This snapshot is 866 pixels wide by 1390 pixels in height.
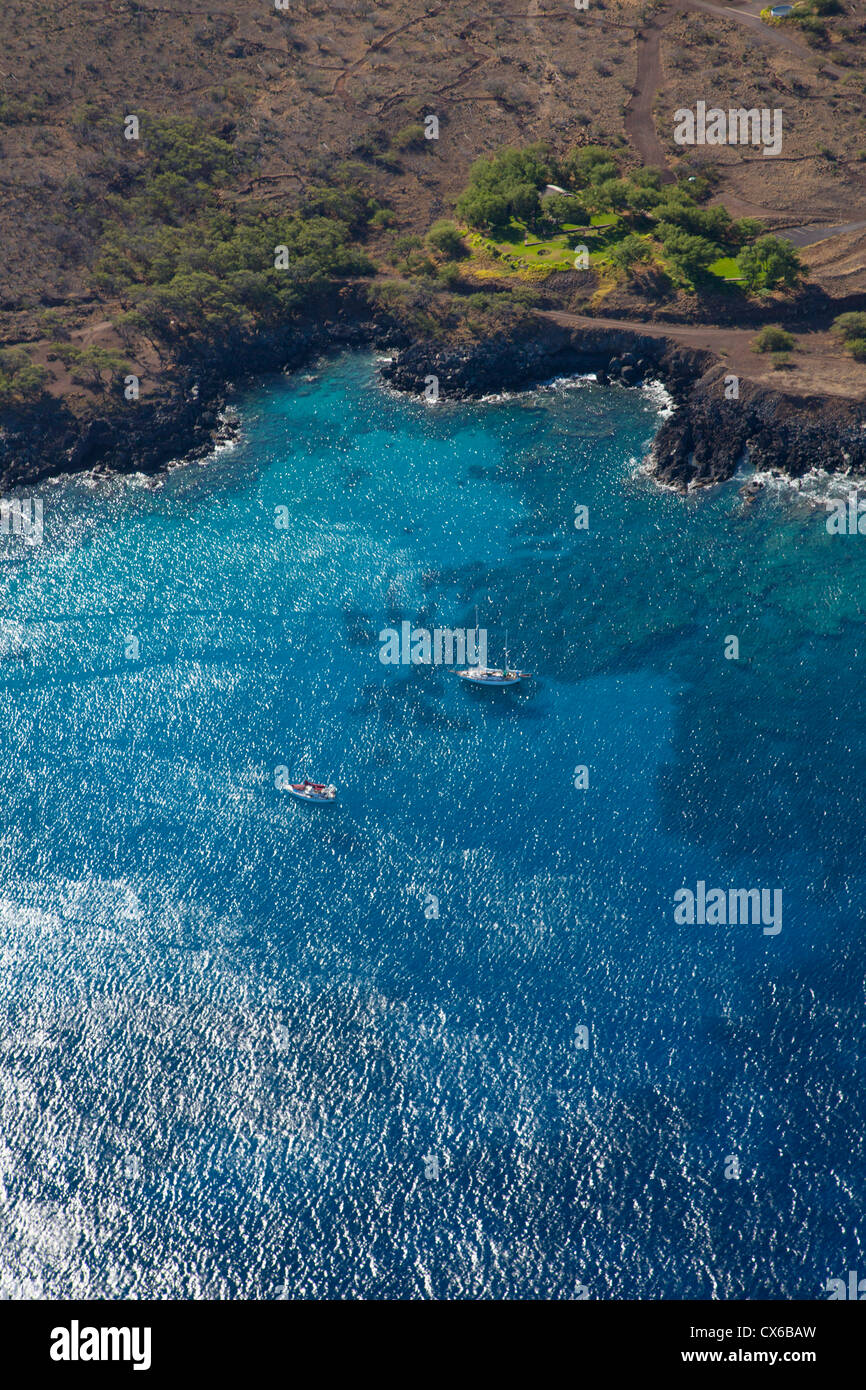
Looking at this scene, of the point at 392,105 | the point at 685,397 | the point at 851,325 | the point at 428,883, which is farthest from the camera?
the point at 392,105

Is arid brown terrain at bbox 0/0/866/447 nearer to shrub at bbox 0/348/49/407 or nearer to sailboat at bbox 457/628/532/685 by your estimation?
shrub at bbox 0/348/49/407

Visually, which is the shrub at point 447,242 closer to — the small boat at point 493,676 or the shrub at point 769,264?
the shrub at point 769,264

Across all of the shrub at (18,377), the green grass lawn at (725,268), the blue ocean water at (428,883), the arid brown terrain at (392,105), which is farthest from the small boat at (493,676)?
the green grass lawn at (725,268)

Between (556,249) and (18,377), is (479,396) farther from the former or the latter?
(18,377)

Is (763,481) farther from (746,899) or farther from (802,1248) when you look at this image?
(802,1248)

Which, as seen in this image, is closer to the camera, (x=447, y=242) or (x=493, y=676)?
(x=493, y=676)

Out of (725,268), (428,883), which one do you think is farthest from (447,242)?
Result: (428,883)
